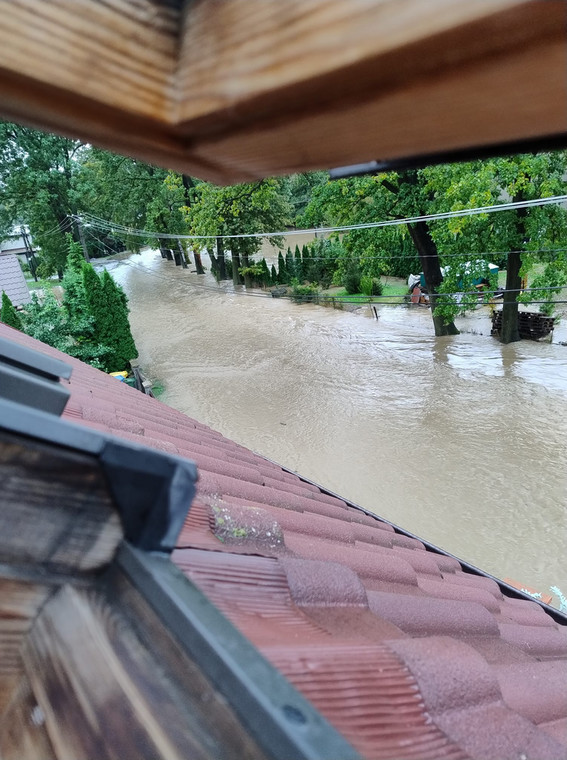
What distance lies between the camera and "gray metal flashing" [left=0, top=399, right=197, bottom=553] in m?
0.54

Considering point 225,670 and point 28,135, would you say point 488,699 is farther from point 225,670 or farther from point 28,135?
point 28,135

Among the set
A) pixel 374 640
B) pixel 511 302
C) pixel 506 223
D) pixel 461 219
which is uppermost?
pixel 461 219

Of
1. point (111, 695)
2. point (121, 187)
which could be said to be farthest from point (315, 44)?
point (121, 187)

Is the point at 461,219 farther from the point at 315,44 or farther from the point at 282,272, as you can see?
the point at 282,272

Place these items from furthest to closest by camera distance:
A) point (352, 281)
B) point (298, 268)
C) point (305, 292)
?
1. point (298, 268)
2. point (305, 292)
3. point (352, 281)

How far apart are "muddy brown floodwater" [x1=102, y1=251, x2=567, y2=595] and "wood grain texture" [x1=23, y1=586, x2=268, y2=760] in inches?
297

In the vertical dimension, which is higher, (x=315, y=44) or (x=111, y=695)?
Result: (x=315, y=44)

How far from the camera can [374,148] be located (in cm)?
62

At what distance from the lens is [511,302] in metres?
13.0

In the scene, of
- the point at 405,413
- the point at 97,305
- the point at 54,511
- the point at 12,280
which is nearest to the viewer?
the point at 54,511

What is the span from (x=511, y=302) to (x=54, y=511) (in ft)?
46.7

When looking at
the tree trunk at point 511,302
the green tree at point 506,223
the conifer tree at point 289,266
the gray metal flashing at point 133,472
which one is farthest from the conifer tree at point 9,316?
the conifer tree at point 289,266

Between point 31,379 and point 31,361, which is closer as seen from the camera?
point 31,379

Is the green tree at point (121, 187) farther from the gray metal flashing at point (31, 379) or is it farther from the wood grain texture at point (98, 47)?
the wood grain texture at point (98, 47)
